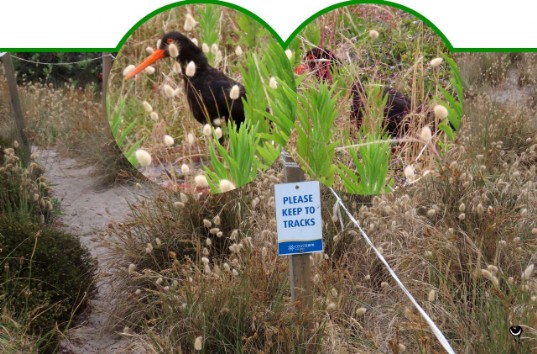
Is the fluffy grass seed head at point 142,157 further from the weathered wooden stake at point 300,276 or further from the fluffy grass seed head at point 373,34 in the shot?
the fluffy grass seed head at point 373,34

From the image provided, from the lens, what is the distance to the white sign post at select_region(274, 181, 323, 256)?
10.6 feet

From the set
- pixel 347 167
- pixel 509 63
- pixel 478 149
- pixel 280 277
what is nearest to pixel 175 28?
pixel 347 167

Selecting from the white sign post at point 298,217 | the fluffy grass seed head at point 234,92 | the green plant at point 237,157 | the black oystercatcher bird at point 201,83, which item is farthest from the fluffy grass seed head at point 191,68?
the white sign post at point 298,217

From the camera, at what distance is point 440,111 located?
11.5ft

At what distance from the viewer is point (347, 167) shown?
3.50m

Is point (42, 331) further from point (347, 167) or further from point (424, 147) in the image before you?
point (424, 147)

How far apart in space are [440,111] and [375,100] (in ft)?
1.11

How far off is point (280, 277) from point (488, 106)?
289 centimetres

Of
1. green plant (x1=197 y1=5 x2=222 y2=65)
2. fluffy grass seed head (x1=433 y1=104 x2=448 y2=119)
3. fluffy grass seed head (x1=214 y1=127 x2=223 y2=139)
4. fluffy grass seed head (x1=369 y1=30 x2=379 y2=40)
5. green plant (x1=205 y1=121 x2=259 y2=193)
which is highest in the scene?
green plant (x1=197 y1=5 x2=222 y2=65)

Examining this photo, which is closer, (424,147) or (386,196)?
(424,147)

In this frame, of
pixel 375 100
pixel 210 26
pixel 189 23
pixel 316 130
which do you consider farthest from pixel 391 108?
pixel 189 23

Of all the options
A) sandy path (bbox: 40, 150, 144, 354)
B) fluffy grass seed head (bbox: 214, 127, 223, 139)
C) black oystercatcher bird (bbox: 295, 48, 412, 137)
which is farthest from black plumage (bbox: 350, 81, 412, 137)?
sandy path (bbox: 40, 150, 144, 354)

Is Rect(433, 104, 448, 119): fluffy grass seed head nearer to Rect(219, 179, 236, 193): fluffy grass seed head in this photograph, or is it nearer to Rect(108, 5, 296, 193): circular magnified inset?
Rect(108, 5, 296, 193): circular magnified inset

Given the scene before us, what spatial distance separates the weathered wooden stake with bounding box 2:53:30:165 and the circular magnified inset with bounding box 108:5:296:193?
0.96 m
